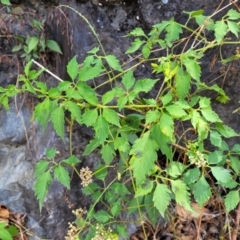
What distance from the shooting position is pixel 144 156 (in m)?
1.34

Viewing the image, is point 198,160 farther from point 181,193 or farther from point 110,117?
point 110,117

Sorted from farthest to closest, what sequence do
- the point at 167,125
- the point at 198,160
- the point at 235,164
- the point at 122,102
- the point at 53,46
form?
the point at 53,46 → the point at 235,164 → the point at 198,160 → the point at 122,102 → the point at 167,125

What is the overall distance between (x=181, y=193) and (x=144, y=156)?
Result: 246 millimetres

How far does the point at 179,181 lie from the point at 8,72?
3.93ft

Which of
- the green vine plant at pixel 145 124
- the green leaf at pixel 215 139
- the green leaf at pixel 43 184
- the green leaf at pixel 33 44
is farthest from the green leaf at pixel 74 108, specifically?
the green leaf at pixel 33 44

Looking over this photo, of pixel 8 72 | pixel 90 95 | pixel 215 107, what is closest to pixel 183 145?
pixel 215 107

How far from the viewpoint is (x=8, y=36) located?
2.17 metres

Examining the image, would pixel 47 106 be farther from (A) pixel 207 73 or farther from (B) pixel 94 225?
(A) pixel 207 73

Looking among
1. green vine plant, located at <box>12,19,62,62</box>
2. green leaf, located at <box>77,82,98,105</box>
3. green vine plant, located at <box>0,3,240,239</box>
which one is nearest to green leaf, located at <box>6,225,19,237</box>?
green vine plant, located at <box>0,3,240,239</box>

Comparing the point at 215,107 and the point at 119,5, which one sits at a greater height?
the point at 119,5

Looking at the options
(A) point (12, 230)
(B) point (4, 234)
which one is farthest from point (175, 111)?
(A) point (12, 230)

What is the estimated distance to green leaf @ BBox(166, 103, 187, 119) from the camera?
1351mm

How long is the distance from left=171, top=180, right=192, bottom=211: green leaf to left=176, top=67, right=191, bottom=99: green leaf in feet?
1.02

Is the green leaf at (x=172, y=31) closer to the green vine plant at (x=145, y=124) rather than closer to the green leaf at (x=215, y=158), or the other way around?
the green vine plant at (x=145, y=124)
